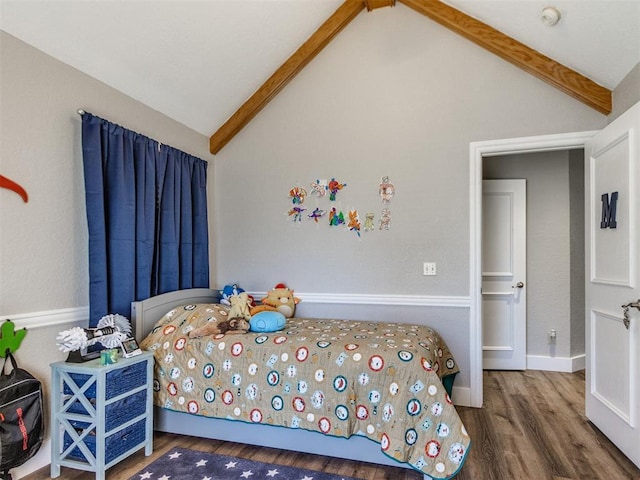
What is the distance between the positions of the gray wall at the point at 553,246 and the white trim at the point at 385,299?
1.49 metres

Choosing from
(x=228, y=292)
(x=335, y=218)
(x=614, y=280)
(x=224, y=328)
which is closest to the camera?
(x=614, y=280)

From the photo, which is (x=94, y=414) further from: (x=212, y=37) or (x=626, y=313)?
(x=626, y=313)

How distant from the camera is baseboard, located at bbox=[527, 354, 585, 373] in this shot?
12.5 feet

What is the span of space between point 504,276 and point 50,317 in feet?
12.8

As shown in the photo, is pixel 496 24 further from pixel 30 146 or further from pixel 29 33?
pixel 30 146

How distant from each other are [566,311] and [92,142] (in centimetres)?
439

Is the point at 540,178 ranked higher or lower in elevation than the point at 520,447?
higher

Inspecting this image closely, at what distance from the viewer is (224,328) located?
99.3 inches

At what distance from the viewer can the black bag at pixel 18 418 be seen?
70.4 inches

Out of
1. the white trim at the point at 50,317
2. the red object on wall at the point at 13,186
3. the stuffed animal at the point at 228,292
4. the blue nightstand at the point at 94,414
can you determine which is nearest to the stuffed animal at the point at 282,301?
the stuffed animal at the point at 228,292

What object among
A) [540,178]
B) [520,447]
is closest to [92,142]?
[520,447]

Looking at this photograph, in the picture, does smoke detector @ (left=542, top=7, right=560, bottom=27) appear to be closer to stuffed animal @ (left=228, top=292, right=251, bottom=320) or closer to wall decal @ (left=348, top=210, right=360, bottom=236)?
wall decal @ (left=348, top=210, right=360, bottom=236)

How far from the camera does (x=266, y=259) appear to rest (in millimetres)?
3459

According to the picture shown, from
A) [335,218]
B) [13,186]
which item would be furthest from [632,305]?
[13,186]
